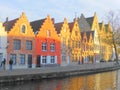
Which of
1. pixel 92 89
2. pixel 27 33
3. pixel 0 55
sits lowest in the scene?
pixel 92 89

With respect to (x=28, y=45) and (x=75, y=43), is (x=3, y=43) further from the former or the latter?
(x=75, y=43)

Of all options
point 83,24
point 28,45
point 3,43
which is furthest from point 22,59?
point 83,24

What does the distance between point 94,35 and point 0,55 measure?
1501 inches

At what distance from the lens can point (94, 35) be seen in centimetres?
8075

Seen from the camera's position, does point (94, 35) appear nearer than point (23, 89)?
No

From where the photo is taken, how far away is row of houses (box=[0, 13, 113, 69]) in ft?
165

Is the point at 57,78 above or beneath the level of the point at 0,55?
beneath

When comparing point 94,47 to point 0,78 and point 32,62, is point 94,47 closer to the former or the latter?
point 32,62

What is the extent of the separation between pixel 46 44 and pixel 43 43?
2.55 ft

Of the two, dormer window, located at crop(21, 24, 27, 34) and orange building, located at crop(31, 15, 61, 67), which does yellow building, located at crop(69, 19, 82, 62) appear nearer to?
orange building, located at crop(31, 15, 61, 67)

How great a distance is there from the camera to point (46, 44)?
5722 cm

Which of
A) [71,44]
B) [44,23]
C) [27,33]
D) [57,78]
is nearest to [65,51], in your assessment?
[71,44]

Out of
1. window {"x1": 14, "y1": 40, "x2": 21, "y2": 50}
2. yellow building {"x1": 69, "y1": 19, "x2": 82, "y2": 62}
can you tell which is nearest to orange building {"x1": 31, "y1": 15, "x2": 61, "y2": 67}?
window {"x1": 14, "y1": 40, "x2": 21, "y2": 50}

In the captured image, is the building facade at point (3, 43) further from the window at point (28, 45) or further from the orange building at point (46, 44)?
the orange building at point (46, 44)
